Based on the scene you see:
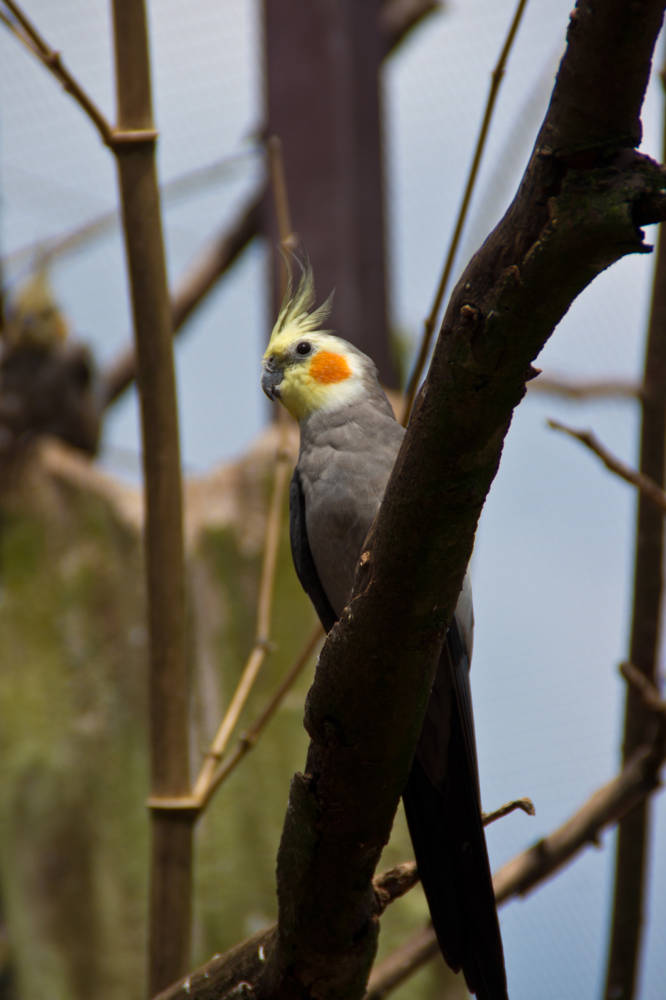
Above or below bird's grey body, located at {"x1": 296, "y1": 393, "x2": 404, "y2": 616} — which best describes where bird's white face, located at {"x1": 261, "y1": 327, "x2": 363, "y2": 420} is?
above

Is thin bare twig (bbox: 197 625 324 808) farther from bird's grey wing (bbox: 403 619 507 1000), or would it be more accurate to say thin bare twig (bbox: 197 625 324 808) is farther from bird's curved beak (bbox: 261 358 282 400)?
bird's curved beak (bbox: 261 358 282 400)

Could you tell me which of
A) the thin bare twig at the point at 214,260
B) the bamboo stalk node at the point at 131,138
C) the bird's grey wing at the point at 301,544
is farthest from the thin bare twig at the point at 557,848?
the thin bare twig at the point at 214,260

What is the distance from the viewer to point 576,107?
94 cm

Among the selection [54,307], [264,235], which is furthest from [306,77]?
[54,307]

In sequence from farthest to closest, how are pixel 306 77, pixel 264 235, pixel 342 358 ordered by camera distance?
pixel 264 235 → pixel 306 77 → pixel 342 358

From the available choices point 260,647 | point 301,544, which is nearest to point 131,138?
point 301,544

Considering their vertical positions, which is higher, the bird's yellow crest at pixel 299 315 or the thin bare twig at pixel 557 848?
the bird's yellow crest at pixel 299 315

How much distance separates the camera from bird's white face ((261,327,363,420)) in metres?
2.12

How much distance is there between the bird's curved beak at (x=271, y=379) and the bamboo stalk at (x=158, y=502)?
378 millimetres

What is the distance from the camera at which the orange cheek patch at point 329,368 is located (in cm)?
215

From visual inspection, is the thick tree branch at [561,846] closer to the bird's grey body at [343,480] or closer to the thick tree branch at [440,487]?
the thick tree branch at [440,487]

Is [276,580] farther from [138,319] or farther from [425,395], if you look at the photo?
A: [425,395]

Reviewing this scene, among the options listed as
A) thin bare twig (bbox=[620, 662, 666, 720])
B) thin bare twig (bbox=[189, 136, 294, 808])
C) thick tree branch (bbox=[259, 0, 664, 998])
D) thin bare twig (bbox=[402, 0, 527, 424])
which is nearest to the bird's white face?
thin bare twig (bbox=[189, 136, 294, 808])

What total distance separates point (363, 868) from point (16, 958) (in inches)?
98.4
